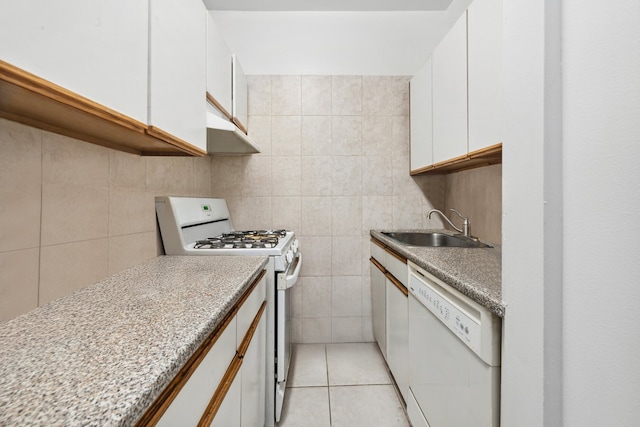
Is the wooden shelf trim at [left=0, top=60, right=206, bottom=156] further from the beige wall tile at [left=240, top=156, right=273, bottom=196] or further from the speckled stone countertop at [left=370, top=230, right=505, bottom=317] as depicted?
the beige wall tile at [left=240, top=156, right=273, bottom=196]

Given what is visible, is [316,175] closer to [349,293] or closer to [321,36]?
[349,293]

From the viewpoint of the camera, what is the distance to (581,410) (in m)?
0.54

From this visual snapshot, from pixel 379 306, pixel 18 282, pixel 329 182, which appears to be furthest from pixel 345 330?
pixel 18 282

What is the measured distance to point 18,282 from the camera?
775 mm

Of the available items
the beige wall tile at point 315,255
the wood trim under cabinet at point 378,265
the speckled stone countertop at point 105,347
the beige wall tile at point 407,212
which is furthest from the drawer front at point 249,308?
the beige wall tile at point 407,212

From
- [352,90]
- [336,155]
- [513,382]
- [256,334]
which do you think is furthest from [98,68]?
[352,90]

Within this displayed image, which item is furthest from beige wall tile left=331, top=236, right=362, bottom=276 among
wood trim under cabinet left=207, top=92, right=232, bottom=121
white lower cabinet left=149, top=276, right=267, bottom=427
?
wood trim under cabinet left=207, top=92, right=232, bottom=121

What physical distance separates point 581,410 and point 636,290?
0.25m

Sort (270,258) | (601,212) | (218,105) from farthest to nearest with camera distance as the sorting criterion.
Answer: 1. (218,105)
2. (270,258)
3. (601,212)

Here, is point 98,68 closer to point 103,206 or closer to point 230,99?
point 103,206

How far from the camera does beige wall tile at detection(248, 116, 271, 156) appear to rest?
2.40 m

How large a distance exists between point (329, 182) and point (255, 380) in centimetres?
154

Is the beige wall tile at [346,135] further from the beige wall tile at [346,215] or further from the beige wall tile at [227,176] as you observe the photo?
the beige wall tile at [227,176]

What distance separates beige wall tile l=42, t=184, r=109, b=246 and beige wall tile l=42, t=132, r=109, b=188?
2 cm
